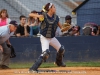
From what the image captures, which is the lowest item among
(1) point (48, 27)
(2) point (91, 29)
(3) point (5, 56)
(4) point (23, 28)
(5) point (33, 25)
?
(3) point (5, 56)

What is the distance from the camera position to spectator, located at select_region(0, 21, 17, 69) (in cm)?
1506

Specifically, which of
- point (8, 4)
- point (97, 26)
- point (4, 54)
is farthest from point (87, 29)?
point (8, 4)

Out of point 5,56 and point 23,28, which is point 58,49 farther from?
point 23,28

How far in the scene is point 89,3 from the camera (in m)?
20.7

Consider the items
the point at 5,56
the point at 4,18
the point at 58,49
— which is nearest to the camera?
the point at 58,49

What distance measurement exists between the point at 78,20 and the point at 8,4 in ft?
12.6

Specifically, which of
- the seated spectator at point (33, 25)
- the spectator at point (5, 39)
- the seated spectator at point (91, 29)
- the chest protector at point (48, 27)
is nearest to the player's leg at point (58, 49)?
the chest protector at point (48, 27)

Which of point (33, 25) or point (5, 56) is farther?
point (33, 25)

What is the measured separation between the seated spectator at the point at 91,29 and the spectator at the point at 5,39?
3.66 m

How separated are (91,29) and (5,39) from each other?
4.44 meters

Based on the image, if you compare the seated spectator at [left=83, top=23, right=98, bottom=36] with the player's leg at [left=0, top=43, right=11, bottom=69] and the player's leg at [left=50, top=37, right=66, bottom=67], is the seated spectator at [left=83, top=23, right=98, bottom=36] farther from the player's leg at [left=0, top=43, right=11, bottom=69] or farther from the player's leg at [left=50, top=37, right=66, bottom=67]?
the player's leg at [left=0, top=43, right=11, bottom=69]

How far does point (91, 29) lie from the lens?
18.8 meters

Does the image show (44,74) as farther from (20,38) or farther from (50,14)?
(20,38)

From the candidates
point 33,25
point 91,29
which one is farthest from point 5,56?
point 91,29
